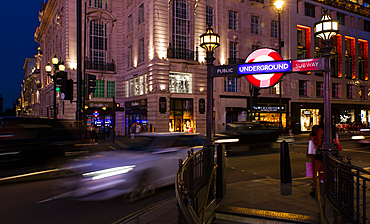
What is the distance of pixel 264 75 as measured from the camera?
6.18 metres

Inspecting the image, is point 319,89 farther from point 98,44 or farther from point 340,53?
point 98,44

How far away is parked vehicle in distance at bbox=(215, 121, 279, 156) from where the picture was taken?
1443cm

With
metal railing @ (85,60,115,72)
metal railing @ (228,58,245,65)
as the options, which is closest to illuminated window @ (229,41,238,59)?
metal railing @ (228,58,245,65)

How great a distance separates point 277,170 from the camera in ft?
35.0

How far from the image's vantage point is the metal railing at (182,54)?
2706cm

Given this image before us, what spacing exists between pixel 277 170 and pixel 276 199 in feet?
14.9

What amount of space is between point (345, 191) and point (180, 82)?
81.7 ft

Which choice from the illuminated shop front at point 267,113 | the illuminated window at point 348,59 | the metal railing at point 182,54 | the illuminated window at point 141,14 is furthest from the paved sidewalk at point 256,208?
the illuminated window at point 348,59

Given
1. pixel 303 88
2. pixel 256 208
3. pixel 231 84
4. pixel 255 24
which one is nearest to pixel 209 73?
pixel 256 208

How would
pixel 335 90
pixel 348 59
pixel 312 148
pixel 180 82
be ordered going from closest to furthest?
pixel 312 148 < pixel 180 82 < pixel 335 90 < pixel 348 59

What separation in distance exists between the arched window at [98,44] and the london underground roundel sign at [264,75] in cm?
3048

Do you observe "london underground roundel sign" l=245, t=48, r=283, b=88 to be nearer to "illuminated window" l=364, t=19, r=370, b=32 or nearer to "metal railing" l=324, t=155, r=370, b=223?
"metal railing" l=324, t=155, r=370, b=223

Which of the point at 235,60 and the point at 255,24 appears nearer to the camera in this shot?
the point at 235,60

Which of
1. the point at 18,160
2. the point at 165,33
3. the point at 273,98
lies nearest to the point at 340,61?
the point at 273,98
